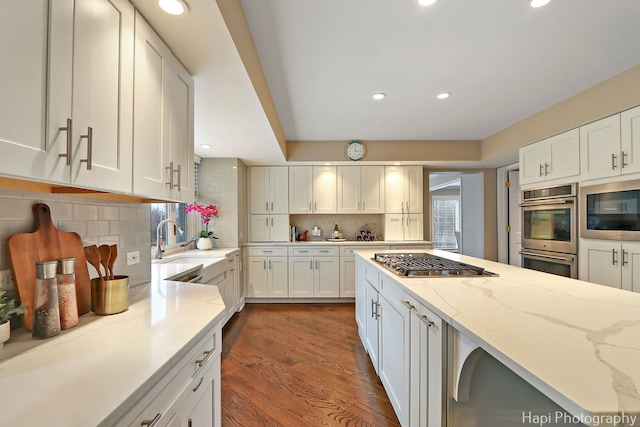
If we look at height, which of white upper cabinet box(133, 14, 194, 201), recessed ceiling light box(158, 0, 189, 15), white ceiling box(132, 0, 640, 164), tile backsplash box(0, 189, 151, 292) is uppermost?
white ceiling box(132, 0, 640, 164)

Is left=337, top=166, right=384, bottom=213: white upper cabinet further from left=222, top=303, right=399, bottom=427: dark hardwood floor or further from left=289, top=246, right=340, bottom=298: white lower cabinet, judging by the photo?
left=222, top=303, right=399, bottom=427: dark hardwood floor

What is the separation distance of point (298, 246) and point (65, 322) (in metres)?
3.47

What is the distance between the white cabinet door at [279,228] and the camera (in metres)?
4.61

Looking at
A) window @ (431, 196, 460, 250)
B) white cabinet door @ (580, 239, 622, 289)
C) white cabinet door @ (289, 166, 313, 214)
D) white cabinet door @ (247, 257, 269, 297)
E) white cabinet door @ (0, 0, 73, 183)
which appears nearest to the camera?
white cabinet door @ (0, 0, 73, 183)

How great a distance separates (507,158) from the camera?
13.6 ft

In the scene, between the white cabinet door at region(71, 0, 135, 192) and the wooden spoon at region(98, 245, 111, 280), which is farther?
the wooden spoon at region(98, 245, 111, 280)

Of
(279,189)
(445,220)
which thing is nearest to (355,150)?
(279,189)

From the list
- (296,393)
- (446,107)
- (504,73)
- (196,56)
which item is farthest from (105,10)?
(446,107)

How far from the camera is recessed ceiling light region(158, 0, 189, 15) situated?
3.84 ft

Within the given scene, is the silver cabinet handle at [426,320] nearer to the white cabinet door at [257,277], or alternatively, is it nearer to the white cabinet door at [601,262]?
the white cabinet door at [601,262]

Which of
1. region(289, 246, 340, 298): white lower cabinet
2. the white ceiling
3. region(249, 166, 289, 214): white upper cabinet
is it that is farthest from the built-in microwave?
region(249, 166, 289, 214): white upper cabinet

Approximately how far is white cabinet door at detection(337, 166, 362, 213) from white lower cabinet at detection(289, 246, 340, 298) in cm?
72

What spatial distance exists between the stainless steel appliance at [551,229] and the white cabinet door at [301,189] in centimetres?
293

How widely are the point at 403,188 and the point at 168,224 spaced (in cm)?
347
